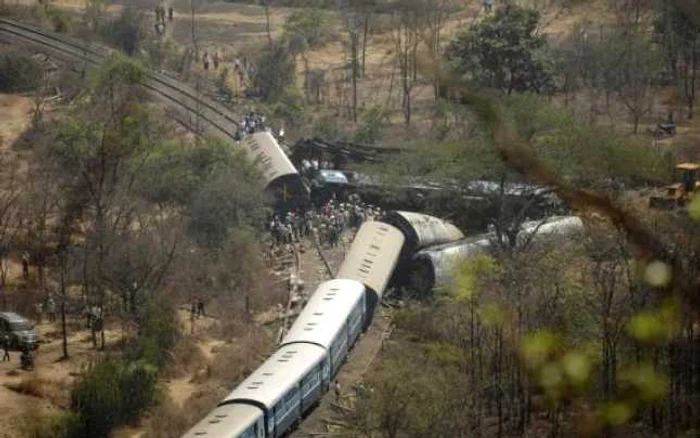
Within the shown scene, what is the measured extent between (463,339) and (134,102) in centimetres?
1334

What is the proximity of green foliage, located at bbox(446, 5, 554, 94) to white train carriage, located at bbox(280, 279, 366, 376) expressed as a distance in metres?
13.7

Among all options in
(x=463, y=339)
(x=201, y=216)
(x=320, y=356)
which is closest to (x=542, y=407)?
(x=463, y=339)

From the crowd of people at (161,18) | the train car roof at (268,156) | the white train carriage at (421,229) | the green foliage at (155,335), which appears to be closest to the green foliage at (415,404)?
the green foliage at (155,335)

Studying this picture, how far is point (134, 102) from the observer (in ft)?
87.4

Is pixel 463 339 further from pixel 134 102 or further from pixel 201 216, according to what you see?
pixel 134 102

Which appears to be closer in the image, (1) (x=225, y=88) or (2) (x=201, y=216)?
(2) (x=201, y=216)

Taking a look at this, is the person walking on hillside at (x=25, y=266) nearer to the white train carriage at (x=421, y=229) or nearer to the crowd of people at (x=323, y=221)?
the crowd of people at (x=323, y=221)

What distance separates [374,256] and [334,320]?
3365 mm

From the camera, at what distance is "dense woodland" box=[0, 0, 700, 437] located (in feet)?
41.1

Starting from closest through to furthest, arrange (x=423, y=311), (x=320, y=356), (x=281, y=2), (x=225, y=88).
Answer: (x=320, y=356) < (x=423, y=311) < (x=225, y=88) < (x=281, y=2)

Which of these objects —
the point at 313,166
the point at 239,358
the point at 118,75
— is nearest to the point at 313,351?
the point at 239,358

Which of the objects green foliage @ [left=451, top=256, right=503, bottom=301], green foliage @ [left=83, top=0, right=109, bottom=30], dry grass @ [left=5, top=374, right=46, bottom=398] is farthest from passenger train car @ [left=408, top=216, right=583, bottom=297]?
green foliage @ [left=83, top=0, right=109, bottom=30]

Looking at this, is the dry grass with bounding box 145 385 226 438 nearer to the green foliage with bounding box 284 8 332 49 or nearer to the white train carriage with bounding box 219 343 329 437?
the white train carriage with bounding box 219 343 329 437

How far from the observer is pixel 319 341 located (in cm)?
1625
